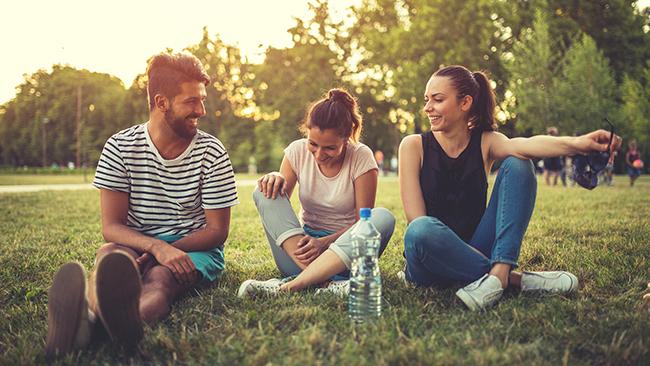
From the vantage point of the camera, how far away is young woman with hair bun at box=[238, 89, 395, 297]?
3328 mm

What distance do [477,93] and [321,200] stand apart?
1.28 meters

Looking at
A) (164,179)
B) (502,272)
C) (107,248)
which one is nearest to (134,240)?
(107,248)

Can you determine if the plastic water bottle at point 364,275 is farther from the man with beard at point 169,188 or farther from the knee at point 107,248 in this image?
the knee at point 107,248

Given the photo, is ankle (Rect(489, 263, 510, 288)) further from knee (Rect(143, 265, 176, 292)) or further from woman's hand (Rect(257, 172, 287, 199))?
knee (Rect(143, 265, 176, 292))

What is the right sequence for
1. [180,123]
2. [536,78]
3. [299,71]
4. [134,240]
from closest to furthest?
[134,240] < [180,123] < [536,78] < [299,71]

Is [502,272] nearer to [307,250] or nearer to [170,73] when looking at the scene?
[307,250]

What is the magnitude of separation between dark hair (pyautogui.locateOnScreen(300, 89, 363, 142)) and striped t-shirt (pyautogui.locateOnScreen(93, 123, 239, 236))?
662mm

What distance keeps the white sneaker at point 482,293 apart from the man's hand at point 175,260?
158 cm

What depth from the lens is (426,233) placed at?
3012mm

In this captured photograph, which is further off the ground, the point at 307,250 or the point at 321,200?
the point at 321,200

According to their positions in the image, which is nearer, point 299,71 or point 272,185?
point 272,185

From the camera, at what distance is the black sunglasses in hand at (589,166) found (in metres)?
2.91

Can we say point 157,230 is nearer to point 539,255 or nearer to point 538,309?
point 538,309

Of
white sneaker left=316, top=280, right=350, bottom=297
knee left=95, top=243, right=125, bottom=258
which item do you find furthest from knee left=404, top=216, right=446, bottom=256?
knee left=95, top=243, right=125, bottom=258
